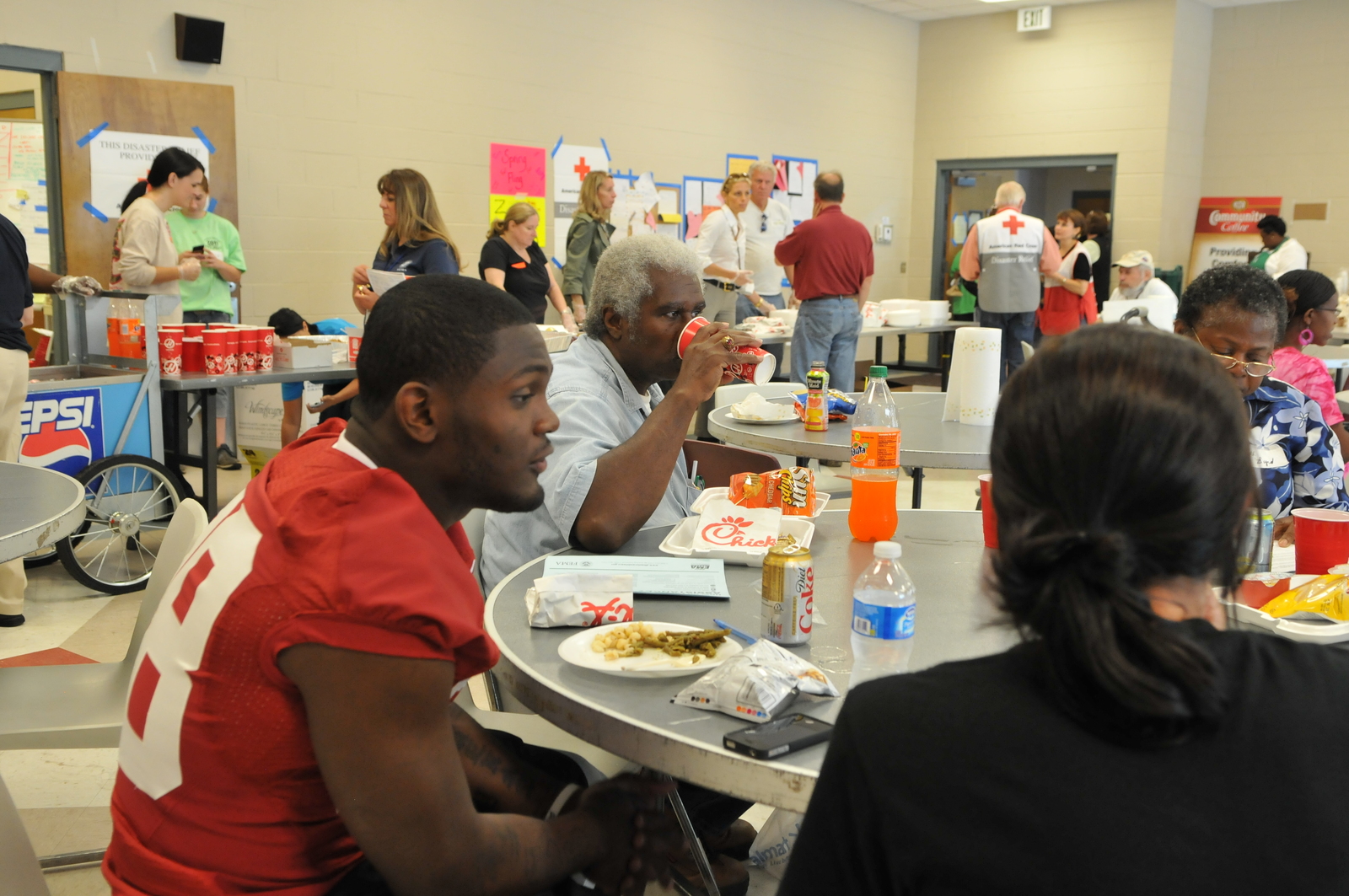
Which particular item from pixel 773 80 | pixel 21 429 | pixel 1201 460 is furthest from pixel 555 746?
pixel 773 80

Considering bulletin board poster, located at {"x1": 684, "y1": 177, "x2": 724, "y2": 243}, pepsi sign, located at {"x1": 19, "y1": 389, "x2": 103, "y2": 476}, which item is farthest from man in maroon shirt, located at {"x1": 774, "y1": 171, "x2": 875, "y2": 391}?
pepsi sign, located at {"x1": 19, "y1": 389, "x2": 103, "y2": 476}

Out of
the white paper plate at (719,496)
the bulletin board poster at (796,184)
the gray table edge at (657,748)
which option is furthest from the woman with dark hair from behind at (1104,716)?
the bulletin board poster at (796,184)

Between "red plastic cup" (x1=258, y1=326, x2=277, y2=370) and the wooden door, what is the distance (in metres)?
1.58

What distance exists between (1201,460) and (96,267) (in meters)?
5.95

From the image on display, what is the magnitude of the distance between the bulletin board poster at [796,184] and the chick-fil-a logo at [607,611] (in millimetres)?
8094

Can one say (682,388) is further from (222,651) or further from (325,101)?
(325,101)

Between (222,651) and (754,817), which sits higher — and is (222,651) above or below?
above

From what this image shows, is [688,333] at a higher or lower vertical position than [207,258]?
lower

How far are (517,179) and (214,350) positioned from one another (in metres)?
3.37

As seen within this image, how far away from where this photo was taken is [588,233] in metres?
6.67

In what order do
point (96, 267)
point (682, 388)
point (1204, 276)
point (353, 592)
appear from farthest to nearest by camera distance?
point (96, 267) → point (1204, 276) → point (682, 388) → point (353, 592)

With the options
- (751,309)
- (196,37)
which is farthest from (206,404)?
(751,309)

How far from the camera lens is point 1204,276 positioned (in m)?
2.30

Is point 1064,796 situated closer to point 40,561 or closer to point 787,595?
point 787,595
